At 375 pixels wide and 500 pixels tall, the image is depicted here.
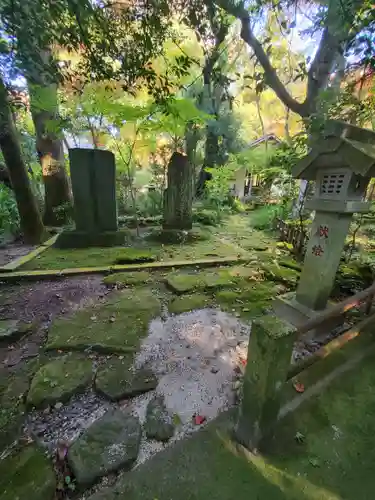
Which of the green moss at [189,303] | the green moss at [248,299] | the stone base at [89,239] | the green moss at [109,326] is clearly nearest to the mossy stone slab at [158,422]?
the green moss at [109,326]

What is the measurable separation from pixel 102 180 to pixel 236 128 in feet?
35.4

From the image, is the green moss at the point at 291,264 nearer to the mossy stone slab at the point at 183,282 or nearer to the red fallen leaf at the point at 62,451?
the mossy stone slab at the point at 183,282

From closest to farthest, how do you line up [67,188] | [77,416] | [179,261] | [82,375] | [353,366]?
[77,416], [82,375], [353,366], [179,261], [67,188]

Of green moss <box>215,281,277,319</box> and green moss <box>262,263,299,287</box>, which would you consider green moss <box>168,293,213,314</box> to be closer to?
green moss <box>215,281,277,319</box>

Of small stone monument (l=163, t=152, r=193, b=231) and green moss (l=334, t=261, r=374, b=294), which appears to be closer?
green moss (l=334, t=261, r=374, b=294)

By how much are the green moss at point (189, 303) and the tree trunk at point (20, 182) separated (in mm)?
4080

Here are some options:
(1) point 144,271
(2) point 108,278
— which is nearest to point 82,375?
(2) point 108,278

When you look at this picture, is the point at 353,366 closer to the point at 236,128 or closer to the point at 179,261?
the point at 179,261

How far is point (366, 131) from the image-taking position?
227cm

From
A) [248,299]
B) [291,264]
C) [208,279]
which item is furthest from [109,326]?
[291,264]

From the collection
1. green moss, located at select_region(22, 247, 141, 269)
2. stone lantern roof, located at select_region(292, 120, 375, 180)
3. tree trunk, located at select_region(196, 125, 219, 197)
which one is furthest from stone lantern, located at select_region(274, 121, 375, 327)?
tree trunk, located at select_region(196, 125, 219, 197)

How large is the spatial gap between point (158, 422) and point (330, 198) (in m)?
2.53

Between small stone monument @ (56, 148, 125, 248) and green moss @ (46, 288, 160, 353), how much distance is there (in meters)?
2.56

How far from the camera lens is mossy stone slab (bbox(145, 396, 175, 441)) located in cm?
164
